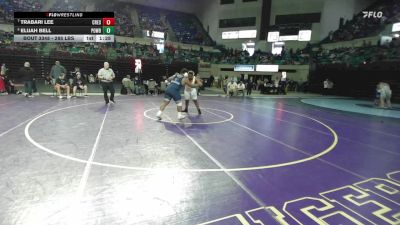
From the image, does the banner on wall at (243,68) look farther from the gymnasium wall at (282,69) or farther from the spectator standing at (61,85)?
the spectator standing at (61,85)

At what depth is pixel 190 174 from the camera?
4.27m

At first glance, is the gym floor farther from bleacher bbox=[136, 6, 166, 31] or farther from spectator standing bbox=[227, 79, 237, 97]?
bleacher bbox=[136, 6, 166, 31]

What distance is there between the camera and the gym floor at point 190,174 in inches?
122

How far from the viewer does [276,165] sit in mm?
4816

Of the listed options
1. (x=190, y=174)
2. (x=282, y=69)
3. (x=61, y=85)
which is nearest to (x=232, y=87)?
(x=61, y=85)

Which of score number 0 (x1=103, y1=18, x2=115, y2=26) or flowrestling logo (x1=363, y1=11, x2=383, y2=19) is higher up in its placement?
flowrestling logo (x1=363, y1=11, x2=383, y2=19)

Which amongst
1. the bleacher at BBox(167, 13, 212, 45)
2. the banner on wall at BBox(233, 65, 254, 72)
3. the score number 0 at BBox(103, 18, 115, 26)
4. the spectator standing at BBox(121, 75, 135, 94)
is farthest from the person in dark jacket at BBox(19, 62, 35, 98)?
the bleacher at BBox(167, 13, 212, 45)

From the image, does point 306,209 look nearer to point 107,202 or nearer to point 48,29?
point 107,202

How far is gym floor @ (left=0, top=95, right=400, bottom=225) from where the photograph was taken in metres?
3.10

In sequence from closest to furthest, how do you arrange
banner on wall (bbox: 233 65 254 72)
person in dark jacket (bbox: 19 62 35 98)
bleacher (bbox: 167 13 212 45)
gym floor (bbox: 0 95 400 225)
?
gym floor (bbox: 0 95 400 225) → person in dark jacket (bbox: 19 62 35 98) → banner on wall (bbox: 233 65 254 72) → bleacher (bbox: 167 13 212 45)

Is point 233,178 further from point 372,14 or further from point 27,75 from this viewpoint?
point 372,14

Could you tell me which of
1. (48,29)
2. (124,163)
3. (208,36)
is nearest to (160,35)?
(208,36)

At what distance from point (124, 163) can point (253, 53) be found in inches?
1285

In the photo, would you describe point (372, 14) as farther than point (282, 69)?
No
